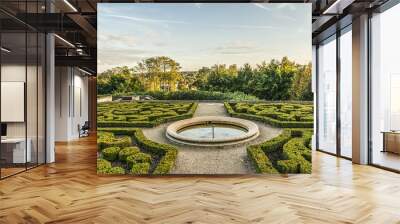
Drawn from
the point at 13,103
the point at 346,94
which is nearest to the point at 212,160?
the point at 13,103

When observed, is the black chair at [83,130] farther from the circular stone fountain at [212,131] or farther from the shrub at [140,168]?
the circular stone fountain at [212,131]

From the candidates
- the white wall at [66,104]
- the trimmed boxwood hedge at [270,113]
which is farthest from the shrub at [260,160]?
the white wall at [66,104]

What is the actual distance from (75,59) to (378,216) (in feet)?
34.7

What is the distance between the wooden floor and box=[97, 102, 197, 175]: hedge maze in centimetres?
28

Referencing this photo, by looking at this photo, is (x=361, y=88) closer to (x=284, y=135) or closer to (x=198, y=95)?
(x=284, y=135)

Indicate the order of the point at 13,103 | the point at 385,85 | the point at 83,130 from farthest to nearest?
the point at 83,130 < the point at 385,85 < the point at 13,103

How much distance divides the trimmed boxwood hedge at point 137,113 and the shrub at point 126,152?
0.40m

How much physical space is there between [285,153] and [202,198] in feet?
6.19

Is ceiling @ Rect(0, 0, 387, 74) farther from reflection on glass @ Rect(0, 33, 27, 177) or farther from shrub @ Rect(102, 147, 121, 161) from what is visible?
shrub @ Rect(102, 147, 121, 161)

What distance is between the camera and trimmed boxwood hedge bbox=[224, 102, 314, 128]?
20.0ft

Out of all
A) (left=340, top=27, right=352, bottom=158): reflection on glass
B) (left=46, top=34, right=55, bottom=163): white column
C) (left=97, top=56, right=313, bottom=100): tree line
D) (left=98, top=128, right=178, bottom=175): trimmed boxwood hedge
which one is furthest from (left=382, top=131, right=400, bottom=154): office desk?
(left=46, top=34, right=55, bottom=163): white column

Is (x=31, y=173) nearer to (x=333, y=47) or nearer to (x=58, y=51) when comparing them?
(x=58, y=51)

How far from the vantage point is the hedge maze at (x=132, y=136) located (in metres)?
6.05

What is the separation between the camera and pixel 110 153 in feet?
19.9
